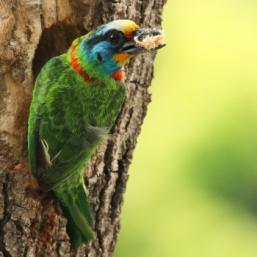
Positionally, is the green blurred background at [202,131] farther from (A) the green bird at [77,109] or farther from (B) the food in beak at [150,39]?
Result: (B) the food in beak at [150,39]

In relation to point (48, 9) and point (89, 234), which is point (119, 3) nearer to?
point (48, 9)

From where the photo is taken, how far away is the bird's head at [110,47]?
4086mm

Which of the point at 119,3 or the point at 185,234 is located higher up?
the point at 119,3

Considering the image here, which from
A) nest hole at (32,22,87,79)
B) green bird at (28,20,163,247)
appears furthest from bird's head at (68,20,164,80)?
nest hole at (32,22,87,79)

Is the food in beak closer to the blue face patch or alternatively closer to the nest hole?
the blue face patch

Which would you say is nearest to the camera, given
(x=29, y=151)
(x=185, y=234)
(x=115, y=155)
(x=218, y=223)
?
(x=29, y=151)

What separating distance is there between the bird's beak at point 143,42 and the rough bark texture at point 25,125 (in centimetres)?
28

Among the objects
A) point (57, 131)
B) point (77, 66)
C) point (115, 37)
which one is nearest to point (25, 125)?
point (57, 131)

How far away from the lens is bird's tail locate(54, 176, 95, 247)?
4.31m

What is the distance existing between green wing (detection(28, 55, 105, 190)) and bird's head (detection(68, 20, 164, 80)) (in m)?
0.12

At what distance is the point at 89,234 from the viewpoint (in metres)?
4.35

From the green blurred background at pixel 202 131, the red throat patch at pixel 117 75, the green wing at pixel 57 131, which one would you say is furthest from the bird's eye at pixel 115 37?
the green blurred background at pixel 202 131

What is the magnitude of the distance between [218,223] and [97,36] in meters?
5.10

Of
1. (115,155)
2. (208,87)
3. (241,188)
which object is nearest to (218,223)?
(241,188)
